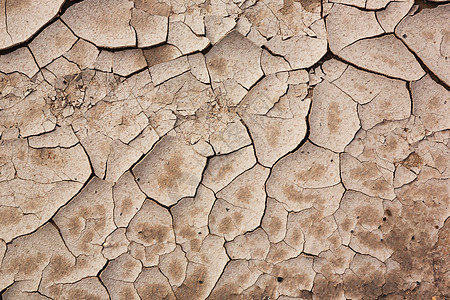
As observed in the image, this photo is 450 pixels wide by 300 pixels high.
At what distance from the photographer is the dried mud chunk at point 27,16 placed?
6.97 ft

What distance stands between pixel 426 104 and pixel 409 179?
1.50 ft

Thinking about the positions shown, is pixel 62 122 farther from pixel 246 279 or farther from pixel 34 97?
pixel 246 279

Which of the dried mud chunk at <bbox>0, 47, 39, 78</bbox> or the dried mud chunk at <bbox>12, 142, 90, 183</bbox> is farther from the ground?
the dried mud chunk at <bbox>0, 47, 39, 78</bbox>

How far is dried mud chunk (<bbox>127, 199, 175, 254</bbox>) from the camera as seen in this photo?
2.12 m

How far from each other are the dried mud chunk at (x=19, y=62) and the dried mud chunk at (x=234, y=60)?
102 centimetres

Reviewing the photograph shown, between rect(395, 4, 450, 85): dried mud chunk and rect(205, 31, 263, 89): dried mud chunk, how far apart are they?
88 centimetres

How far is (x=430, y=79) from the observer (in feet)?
7.15

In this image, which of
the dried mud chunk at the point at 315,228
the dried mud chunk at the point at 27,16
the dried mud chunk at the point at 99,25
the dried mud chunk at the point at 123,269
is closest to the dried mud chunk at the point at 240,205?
the dried mud chunk at the point at 315,228

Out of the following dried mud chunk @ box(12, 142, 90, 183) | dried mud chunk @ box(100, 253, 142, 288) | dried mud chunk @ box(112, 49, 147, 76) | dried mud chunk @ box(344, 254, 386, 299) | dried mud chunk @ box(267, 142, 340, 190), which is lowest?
dried mud chunk @ box(344, 254, 386, 299)

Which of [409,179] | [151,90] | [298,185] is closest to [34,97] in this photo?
[151,90]

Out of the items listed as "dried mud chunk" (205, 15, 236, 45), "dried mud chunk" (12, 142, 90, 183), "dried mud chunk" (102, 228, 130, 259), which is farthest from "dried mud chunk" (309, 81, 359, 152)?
"dried mud chunk" (12, 142, 90, 183)

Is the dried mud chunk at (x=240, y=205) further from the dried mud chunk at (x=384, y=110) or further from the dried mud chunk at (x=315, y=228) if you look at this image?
the dried mud chunk at (x=384, y=110)

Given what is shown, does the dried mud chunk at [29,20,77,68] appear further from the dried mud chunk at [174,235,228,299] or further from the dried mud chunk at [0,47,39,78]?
the dried mud chunk at [174,235,228,299]

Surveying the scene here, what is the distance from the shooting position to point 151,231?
2117mm
